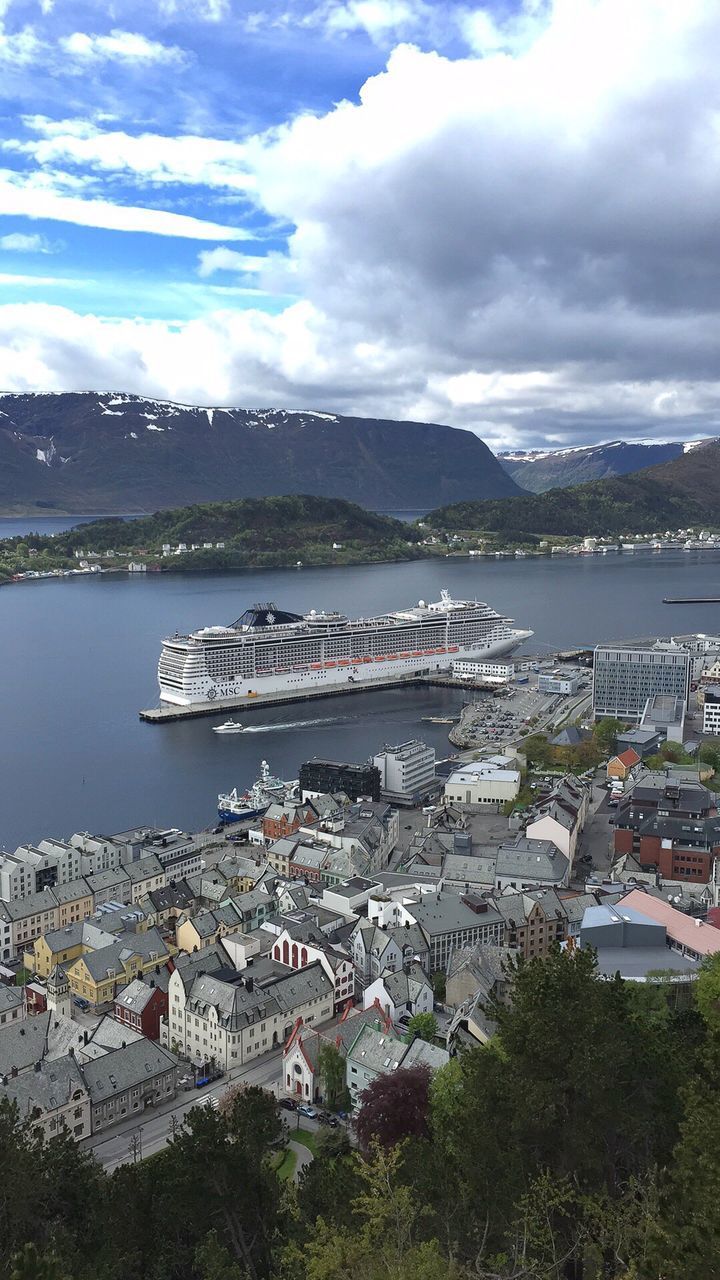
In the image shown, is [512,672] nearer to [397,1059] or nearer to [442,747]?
[442,747]

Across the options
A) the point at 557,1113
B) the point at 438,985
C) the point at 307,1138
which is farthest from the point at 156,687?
the point at 557,1113

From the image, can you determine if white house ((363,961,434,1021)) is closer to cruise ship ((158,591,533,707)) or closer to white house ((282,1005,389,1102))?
white house ((282,1005,389,1102))

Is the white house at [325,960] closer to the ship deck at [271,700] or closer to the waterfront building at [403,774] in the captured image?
the waterfront building at [403,774]

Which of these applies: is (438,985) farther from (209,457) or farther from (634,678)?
(209,457)

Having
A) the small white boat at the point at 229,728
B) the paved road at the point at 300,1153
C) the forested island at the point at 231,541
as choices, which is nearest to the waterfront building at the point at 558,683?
the small white boat at the point at 229,728

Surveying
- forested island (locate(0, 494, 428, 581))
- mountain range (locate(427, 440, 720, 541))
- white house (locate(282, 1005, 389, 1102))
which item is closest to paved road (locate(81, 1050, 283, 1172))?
white house (locate(282, 1005, 389, 1102))

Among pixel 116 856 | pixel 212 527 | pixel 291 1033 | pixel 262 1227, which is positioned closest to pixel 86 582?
pixel 212 527

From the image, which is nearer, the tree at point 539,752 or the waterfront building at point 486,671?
the tree at point 539,752
